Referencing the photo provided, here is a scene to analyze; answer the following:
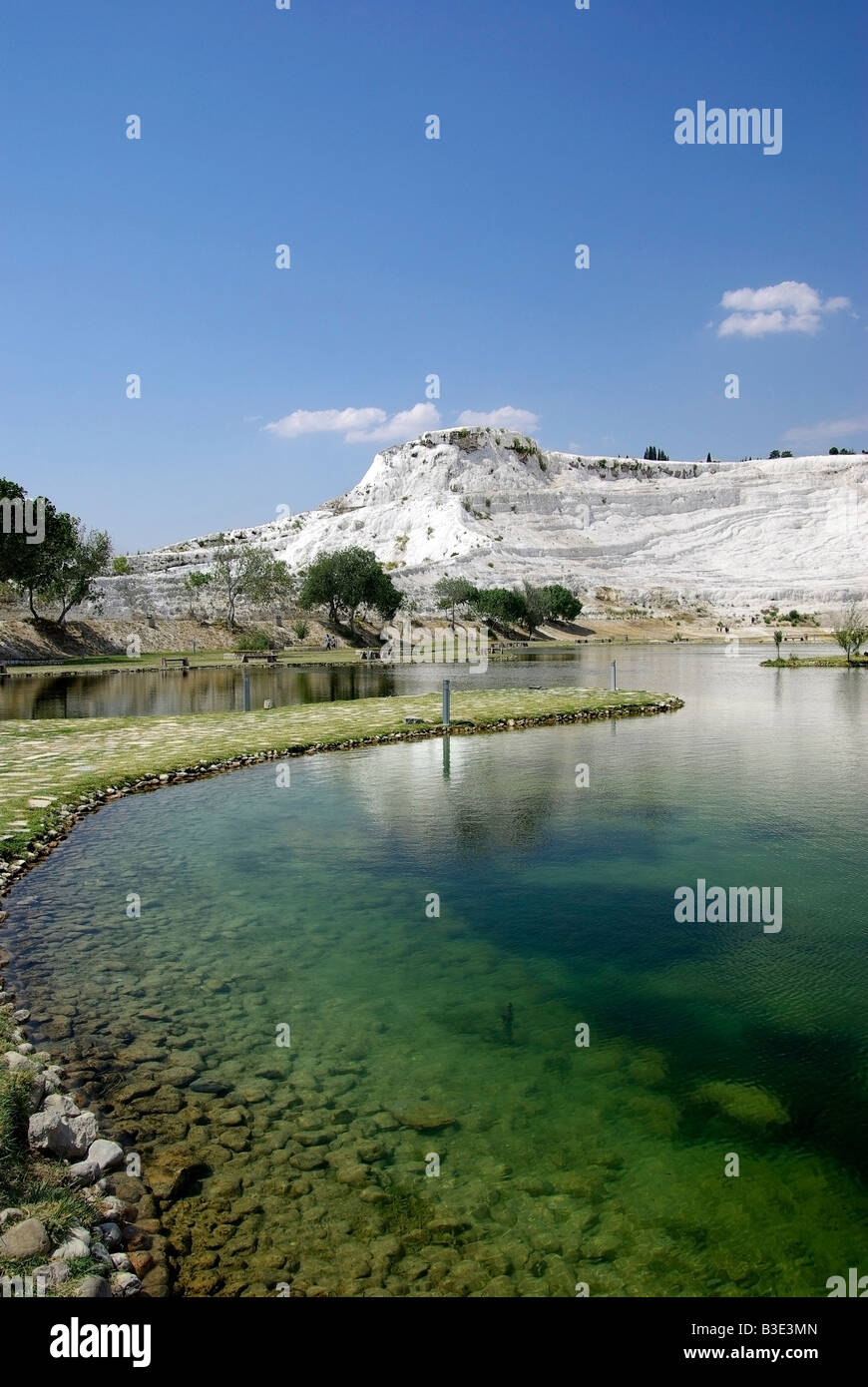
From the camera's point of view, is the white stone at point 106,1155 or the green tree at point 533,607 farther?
the green tree at point 533,607

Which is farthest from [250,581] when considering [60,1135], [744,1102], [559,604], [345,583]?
[744,1102]

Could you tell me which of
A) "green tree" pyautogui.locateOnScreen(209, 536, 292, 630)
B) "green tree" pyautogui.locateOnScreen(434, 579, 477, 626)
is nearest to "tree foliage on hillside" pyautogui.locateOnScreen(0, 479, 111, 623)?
"green tree" pyautogui.locateOnScreen(209, 536, 292, 630)

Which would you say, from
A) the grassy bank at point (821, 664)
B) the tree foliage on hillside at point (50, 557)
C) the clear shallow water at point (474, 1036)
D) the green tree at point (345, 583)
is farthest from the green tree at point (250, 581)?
the clear shallow water at point (474, 1036)

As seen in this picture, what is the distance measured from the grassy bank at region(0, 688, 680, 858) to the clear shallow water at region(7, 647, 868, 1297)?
5.74 feet

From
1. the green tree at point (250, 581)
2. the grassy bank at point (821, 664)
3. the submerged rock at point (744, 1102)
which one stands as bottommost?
the submerged rock at point (744, 1102)

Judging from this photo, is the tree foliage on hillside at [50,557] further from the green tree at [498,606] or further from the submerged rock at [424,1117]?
the submerged rock at [424,1117]

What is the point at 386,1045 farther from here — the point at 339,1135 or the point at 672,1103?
the point at 672,1103

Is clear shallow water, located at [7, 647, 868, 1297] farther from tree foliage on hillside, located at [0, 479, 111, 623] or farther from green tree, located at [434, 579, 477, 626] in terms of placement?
green tree, located at [434, 579, 477, 626]

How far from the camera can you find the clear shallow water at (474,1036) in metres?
5.96

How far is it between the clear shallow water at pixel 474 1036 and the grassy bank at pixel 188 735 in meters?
1.75

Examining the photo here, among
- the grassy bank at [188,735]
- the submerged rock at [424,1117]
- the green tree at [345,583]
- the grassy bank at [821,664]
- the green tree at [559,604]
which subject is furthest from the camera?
the green tree at [559,604]

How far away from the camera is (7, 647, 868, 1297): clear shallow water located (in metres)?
5.96

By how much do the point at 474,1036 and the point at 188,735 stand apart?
20.7 metres
